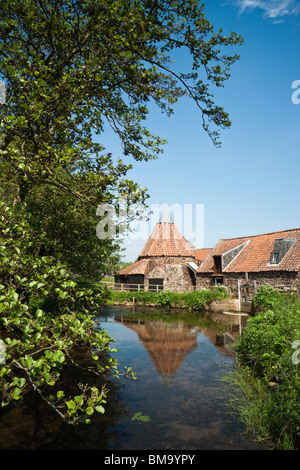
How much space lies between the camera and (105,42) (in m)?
5.55

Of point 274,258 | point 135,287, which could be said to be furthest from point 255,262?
point 135,287

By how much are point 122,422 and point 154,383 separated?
2497mm

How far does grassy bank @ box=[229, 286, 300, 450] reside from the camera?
527 centimetres

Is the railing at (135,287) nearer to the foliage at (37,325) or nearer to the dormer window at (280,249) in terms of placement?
the dormer window at (280,249)

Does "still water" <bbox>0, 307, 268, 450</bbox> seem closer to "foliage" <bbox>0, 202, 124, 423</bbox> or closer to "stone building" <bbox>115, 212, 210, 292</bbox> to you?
"foliage" <bbox>0, 202, 124, 423</bbox>

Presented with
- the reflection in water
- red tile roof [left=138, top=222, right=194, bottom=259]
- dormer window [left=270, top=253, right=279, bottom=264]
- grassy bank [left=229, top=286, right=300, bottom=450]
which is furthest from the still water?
red tile roof [left=138, top=222, right=194, bottom=259]

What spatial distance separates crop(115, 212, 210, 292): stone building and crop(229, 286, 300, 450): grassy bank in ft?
69.4

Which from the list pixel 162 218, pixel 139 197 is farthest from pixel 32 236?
pixel 162 218

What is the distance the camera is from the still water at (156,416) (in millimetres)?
5430

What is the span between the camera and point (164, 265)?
31.8 metres

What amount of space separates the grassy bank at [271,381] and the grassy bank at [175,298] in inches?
554

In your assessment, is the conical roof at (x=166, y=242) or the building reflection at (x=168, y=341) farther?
the conical roof at (x=166, y=242)

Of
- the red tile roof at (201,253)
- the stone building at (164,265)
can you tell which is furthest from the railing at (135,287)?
the red tile roof at (201,253)

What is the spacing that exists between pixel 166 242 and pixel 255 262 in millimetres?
11226
